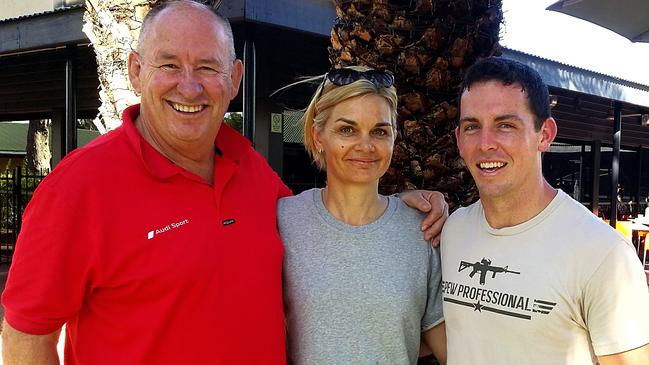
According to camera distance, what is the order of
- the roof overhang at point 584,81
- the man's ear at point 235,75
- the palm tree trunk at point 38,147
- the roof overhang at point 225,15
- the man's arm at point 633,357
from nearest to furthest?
1. the man's arm at point 633,357
2. the man's ear at point 235,75
3. the roof overhang at point 225,15
4. the roof overhang at point 584,81
5. the palm tree trunk at point 38,147

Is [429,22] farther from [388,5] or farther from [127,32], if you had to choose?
[127,32]

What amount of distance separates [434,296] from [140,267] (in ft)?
3.66

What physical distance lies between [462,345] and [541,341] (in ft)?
0.93

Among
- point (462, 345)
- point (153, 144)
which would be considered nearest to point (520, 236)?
point (462, 345)

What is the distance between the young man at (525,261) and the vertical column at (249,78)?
4674 millimetres

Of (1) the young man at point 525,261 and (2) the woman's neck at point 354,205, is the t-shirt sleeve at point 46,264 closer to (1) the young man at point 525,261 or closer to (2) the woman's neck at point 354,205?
(2) the woman's neck at point 354,205

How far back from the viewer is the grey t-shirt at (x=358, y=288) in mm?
2094

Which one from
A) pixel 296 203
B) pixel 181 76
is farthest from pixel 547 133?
pixel 181 76

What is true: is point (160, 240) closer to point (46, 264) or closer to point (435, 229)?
point (46, 264)

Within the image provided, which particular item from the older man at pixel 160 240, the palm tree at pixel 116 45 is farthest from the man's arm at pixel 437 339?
the palm tree at pixel 116 45

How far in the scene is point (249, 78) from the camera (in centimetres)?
652

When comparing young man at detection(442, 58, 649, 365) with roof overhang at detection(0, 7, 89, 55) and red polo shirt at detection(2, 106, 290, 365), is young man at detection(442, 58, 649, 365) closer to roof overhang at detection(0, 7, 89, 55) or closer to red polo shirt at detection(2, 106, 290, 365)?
red polo shirt at detection(2, 106, 290, 365)

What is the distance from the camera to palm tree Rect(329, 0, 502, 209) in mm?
2865

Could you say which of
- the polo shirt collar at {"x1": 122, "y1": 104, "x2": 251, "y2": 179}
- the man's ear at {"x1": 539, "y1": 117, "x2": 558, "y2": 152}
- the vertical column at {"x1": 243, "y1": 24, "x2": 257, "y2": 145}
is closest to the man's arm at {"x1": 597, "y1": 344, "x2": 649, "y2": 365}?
the man's ear at {"x1": 539, "y1": 117, "x2": 558, "y2": 152}
